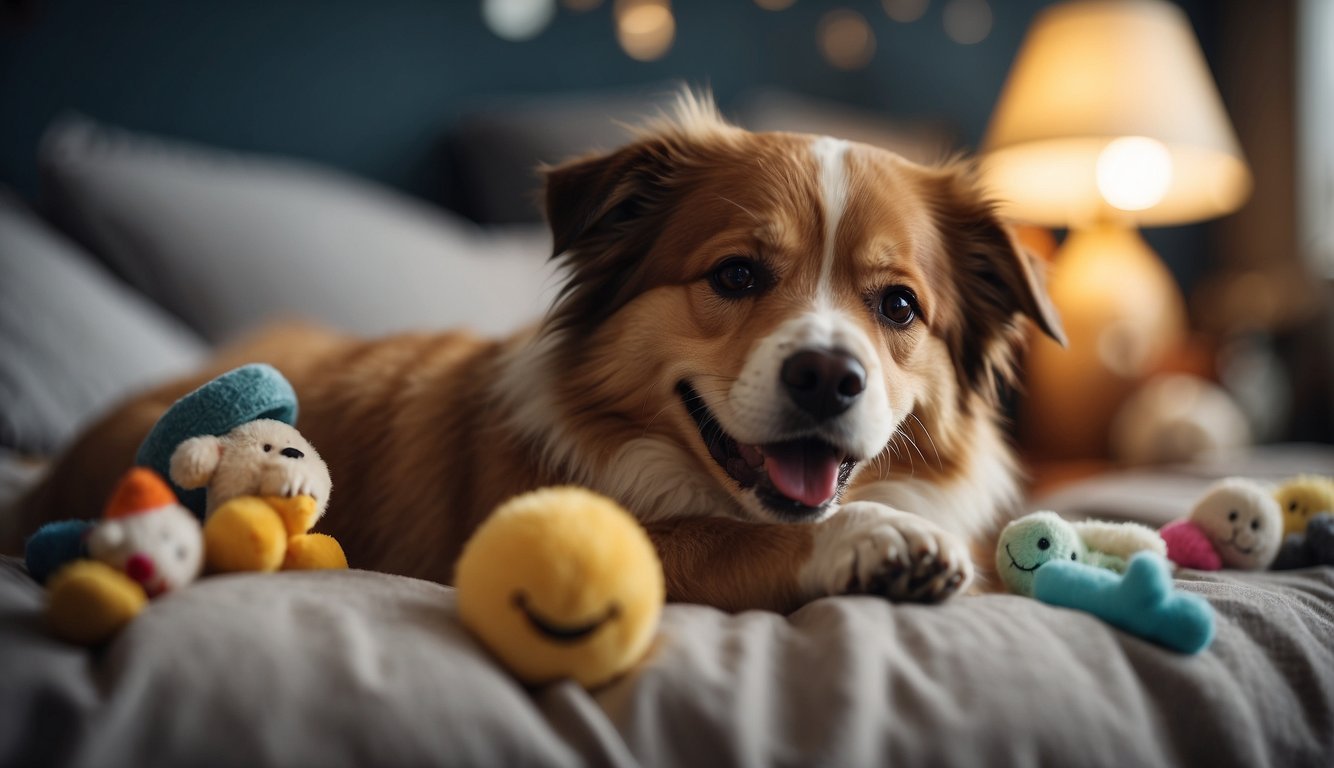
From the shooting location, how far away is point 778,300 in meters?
1.25

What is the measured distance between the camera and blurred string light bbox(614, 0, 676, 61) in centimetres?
367

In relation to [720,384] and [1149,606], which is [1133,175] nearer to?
[720,384]

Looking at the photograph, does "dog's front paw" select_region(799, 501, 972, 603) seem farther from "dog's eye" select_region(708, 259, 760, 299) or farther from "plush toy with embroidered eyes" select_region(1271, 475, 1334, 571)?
"plush toy with embroidered eyes" select_region(1271, 475, 1334, 571)

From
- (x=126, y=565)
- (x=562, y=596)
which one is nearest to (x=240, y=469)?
(x=126, y=565)

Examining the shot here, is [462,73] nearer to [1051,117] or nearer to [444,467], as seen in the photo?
[1051,117]

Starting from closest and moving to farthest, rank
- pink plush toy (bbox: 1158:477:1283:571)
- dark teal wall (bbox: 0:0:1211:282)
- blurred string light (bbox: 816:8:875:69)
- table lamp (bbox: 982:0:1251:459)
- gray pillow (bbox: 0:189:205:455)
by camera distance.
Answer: pink plush toy (bbox: 1158:477:1283:571), gray pillow (bbox: 0:189:205:455), dark teal wall (bbox: 0:0:1211:282), table lamp (bbox: 982:0:1251:459), blurred string light (bbox: 816:8:875:69)

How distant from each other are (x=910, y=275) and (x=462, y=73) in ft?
8.64

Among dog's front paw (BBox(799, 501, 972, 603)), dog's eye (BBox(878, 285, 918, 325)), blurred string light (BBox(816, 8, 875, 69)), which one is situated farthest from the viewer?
blurred string light (BBox(816, 8, 875, 69))

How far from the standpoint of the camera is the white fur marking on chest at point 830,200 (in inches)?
50.6

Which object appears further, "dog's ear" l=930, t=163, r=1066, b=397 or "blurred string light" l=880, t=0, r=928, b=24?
"blurred string light" l=880, t=0, r=928, b=24

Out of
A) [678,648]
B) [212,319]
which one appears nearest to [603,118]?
[212,319]

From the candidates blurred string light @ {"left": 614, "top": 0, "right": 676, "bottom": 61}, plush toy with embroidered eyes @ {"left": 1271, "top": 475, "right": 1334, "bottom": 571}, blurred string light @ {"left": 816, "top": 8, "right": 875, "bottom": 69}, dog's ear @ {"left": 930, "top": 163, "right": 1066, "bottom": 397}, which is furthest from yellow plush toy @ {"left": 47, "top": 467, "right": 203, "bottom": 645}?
blurred string light @ {"left": 816, "top": 8, "right": 875, "bottom": 69}

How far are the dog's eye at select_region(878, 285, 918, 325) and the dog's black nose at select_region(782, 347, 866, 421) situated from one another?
9.3 inches

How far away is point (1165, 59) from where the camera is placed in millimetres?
3082
